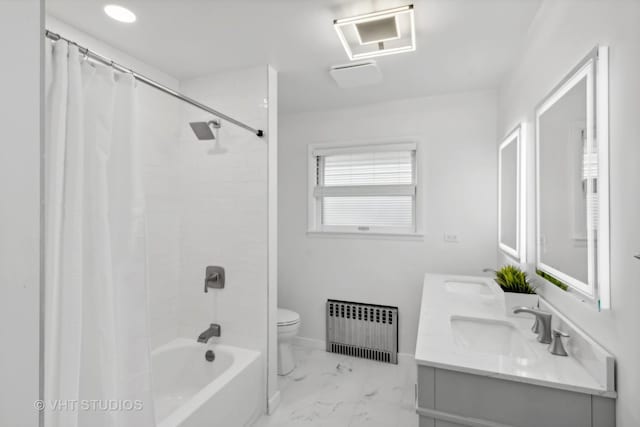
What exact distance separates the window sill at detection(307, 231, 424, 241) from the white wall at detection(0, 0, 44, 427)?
2623 millimetres

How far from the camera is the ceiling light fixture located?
5.01ft

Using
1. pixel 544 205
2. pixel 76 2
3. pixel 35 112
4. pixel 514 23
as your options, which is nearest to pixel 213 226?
pixel 76 2

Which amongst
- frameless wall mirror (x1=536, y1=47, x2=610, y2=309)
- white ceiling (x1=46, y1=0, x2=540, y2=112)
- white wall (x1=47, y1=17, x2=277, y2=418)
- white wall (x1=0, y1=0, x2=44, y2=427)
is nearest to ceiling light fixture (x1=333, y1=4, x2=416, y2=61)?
white ceiling (x1=46, y1=0, x2=540, y2=112)

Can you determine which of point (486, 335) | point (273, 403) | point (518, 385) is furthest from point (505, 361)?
point (273, 403)

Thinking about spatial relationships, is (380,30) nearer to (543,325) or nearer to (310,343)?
(543,325)

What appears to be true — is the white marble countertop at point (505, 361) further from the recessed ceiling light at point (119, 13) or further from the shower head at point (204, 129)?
the recessed ceiling light at point (119, 13)

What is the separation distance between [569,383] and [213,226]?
6.92 ft

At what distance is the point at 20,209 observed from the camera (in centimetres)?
55

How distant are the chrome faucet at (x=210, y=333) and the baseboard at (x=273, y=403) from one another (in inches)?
22.8

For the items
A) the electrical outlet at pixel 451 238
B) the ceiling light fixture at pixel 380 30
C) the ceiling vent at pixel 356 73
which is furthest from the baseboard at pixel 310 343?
the ceiling light fixture at pixel 380 30

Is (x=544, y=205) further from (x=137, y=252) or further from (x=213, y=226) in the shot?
(x=213, y=226)

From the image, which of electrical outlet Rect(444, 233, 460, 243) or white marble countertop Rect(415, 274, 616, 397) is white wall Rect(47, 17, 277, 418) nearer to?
white marble countertop Rect(415, 274, 616, 397)

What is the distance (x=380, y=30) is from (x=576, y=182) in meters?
1.19

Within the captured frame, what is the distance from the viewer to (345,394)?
233cm
